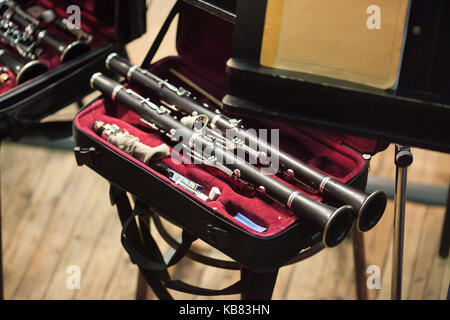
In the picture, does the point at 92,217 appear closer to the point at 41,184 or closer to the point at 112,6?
the point at 41,184


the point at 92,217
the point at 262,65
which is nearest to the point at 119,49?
the point at 92,217

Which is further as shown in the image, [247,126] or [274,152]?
[247,126]

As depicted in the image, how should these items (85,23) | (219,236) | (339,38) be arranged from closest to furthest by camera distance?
1. (339,38)
2. (219,236)
3. (85,23)

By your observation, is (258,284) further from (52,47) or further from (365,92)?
(52,47)

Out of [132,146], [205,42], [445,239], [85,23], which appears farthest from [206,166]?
[445,239]

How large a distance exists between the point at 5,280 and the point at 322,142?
3.97 ft

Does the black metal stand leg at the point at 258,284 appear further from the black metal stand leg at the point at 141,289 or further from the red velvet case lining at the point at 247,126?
the black metal stand leg at the point at 141,289

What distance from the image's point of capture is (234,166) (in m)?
1.28

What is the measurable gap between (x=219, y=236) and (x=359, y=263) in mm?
625

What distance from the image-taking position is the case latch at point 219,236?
1188mm

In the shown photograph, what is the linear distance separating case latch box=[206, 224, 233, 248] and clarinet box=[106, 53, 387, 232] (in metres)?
0.22

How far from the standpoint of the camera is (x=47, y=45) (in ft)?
5.85

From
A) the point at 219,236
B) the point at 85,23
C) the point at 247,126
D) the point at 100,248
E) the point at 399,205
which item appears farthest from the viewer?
the point at 100,248

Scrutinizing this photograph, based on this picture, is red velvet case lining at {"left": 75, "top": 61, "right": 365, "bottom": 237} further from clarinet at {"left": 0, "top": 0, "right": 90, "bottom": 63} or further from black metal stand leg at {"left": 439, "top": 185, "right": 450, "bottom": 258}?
black metal stand leg at {"left": 439, "top": 185, "right": 450, "bottom": 258}
